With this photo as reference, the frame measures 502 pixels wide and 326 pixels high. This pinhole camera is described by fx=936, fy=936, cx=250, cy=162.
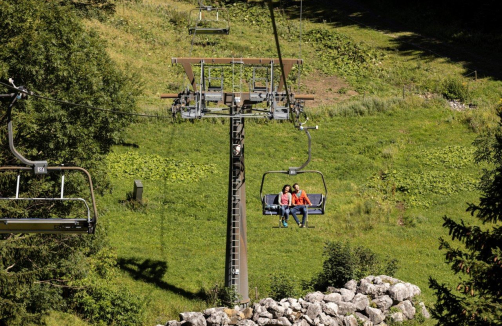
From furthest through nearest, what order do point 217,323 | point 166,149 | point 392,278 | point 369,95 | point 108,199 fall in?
point 369,95
point 166,149
point 108,199
point 392,278
point 217,323

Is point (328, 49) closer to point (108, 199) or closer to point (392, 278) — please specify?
point (108, 199)

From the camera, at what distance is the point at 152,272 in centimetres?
3086

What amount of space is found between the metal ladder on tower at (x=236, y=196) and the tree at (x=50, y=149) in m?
Result: 3.06

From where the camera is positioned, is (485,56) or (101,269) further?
(485,56)

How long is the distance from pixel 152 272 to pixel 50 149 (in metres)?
5.66

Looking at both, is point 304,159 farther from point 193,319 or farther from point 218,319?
point 193,319

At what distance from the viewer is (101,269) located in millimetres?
29000

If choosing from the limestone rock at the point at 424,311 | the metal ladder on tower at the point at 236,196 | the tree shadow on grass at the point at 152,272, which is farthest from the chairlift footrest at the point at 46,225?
the limestone rock at the point at 424,311

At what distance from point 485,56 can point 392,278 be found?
108 feet

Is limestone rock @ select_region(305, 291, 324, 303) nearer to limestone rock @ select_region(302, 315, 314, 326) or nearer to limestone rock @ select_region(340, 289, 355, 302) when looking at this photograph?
limestone rock @ select_region(340, 289, 355, 302)

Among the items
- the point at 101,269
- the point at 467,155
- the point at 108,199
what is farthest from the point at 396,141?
the point at 101,269

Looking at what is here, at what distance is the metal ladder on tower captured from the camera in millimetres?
26641

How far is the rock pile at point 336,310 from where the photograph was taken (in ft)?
81.1

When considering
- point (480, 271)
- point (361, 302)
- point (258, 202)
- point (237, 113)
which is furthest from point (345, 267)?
point (258, 202)
